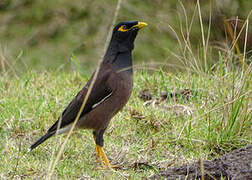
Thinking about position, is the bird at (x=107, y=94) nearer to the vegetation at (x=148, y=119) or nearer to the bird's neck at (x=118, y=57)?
the bird's neck at (x=118, y=57)

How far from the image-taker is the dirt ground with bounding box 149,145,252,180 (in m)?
3.58

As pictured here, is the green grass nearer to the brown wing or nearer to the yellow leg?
the yellow leg

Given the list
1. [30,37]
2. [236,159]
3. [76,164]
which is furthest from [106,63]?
[30,37]

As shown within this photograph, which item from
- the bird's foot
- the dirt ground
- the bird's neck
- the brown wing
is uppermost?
the bird's neck

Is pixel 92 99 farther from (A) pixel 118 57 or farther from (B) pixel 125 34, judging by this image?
(B) pixel 125 34

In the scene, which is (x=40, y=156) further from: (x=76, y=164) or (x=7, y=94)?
(x=7, y=94)

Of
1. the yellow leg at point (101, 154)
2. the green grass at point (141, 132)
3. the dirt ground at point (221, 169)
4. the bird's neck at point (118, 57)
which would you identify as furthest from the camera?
the bird's neck at point (118, 57)

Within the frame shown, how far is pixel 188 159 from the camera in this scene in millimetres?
4406

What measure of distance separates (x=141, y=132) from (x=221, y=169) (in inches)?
56.0

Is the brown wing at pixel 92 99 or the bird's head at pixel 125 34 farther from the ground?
the bird's head at pixel 125 34

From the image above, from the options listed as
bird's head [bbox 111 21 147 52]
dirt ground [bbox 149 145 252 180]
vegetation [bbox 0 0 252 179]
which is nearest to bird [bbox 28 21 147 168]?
bird's head [bbox 111 21 147 52]

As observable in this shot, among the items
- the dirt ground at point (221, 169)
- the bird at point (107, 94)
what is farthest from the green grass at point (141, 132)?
the dirt ground at point (221, 169)

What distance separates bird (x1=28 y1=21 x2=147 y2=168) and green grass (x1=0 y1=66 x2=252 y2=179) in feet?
0.66

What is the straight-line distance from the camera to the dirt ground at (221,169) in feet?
11.7
